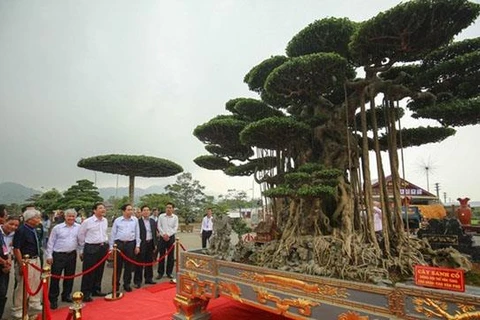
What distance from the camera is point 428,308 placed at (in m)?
1.56

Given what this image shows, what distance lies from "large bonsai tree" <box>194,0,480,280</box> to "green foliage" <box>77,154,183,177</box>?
11.7 m

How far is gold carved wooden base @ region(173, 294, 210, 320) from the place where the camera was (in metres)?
2.89

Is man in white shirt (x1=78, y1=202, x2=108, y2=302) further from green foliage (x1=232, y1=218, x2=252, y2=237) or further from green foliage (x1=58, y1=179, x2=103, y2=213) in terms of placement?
green foliage (x1=58, y1=179, x2=103, y2=213)

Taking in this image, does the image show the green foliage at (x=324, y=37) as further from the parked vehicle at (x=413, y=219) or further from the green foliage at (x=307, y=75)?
the parked vehicle at (x=413, y=219)

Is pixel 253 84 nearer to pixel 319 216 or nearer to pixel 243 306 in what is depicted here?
pixel 319 216

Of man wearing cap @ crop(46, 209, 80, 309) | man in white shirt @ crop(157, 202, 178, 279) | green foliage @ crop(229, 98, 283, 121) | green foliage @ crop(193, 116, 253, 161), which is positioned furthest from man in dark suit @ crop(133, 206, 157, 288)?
green foliage @ crop(229, 98, 283, 121)

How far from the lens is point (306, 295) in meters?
2.10

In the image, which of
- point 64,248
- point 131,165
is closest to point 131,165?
point 131,165

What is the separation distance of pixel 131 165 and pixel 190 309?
13.4m

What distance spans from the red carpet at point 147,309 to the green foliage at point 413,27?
9.45 feet

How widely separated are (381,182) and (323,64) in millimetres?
1595

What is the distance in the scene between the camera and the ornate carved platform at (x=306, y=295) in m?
1.54

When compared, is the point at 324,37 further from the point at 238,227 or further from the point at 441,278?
the point at 238,227

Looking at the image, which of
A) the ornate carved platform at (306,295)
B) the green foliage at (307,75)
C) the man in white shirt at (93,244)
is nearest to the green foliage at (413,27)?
the green foliage at (307,75)
